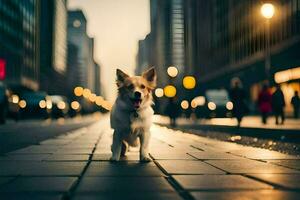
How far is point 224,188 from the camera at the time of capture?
17.6 feet

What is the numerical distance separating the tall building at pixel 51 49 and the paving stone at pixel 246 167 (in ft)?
444

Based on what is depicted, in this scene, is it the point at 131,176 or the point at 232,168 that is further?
the point at 232,168

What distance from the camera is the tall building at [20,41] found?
86062 millimetres

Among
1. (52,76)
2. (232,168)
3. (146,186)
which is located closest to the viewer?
(146,186)

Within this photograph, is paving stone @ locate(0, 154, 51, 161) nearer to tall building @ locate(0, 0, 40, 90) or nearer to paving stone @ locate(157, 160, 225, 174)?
paving stone @ locate(157, 160, 225, 174)

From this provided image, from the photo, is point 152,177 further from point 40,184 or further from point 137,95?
point 137,95

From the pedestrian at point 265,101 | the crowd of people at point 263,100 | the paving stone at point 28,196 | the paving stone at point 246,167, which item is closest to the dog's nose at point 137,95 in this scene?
the paving stone at point 246,167

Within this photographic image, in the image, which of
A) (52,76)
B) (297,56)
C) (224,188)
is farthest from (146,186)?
(52,76)

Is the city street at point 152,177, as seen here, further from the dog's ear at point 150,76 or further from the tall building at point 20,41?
the tall building at point 20,41

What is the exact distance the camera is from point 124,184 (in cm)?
570

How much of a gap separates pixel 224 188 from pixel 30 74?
106395mm

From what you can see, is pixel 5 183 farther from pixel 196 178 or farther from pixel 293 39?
pixel 293 39

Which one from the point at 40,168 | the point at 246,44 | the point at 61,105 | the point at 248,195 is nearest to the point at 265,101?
the point at 40,168

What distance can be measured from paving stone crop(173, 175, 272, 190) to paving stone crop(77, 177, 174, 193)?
0.20 m
